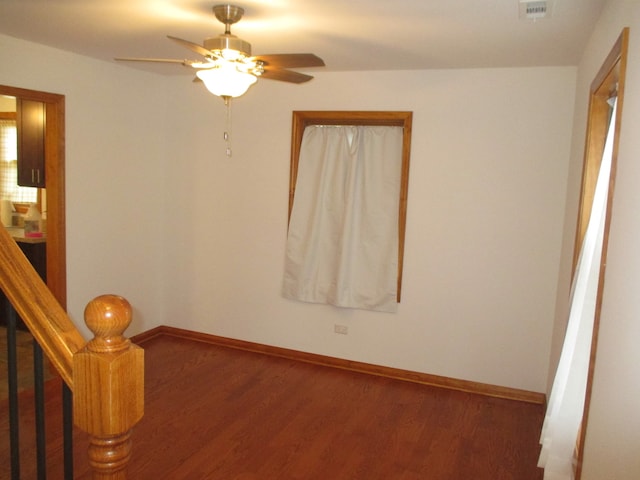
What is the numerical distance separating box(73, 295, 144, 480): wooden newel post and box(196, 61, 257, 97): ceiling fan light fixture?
5.54 ft

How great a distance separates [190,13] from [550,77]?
2477 mm

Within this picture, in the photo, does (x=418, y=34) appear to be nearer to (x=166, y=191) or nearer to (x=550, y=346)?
(x=550, y=346)

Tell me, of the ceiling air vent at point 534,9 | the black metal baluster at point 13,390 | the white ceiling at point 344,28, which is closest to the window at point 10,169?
the white ceiling at point 344,28

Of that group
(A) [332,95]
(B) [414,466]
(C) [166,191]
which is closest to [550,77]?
(A) [332,95]

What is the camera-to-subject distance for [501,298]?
382 centimetres

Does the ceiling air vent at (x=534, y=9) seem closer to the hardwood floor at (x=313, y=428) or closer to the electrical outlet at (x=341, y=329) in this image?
the hardwood floor at (x=313, y=428)

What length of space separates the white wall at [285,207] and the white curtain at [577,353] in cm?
124

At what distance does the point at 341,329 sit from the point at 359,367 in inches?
13.8

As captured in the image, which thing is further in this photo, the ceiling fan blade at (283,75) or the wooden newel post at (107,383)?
the ceiling fan blade at (283,75)

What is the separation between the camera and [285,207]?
14.4 feet

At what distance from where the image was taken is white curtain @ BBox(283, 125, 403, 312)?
4.07 metres

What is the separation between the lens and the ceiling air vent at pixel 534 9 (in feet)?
7.61

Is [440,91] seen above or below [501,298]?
above

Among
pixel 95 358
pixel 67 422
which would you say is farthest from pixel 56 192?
pixel 95 358
